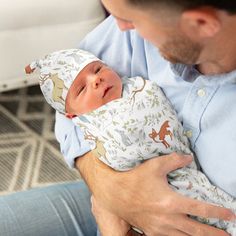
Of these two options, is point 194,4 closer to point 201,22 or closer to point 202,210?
point 201,22

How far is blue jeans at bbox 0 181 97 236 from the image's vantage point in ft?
3.16

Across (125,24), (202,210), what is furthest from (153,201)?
(125,24)

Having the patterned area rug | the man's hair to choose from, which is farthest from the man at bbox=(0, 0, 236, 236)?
the patterned area rug

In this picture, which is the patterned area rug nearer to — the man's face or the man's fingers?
the man's fingers

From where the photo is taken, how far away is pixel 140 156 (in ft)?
2.86

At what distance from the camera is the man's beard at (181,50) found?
72 centimetres

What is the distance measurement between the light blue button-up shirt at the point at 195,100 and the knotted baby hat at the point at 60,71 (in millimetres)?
60

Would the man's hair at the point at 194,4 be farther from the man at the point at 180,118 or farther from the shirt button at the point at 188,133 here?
the shirt button at the point at 188,133

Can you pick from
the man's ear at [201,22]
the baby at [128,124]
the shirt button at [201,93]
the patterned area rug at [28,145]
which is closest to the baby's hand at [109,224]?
the baby at [128,124]

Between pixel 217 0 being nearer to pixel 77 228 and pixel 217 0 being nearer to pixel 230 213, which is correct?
pixel 230 213

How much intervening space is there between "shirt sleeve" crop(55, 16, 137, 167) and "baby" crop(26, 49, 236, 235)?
34 mm

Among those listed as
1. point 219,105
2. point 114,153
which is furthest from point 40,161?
point 219,105

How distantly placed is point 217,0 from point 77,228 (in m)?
0.54

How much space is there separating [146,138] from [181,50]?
0.19 metres
